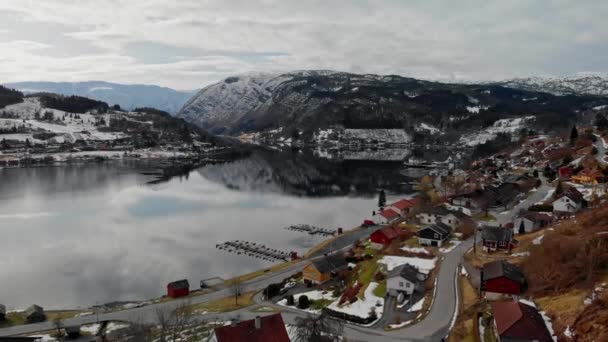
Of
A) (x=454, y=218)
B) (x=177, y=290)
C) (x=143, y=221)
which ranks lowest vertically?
(x=143, y=221)

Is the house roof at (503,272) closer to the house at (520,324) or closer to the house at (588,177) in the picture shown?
the house at (520,324)

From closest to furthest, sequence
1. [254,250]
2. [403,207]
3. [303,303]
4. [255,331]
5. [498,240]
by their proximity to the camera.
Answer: [255,331] < [303,303] < [498,240] < [254,250] < [403,207]

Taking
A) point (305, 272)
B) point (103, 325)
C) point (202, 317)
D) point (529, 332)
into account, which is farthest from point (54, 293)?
point (529, 332)

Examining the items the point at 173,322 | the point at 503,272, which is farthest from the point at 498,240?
the point at 173,322

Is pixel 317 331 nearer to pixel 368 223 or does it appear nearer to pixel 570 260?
pixel 570 260

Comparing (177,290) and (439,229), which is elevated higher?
(439,229)

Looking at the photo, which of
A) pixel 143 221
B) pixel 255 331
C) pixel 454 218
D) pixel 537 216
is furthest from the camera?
pixel 143 221

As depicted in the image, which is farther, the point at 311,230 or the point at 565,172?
the point at 565,172

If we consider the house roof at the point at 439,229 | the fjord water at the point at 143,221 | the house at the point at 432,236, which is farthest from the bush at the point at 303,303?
the house roof at the point at 439,229
